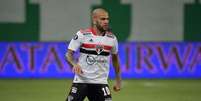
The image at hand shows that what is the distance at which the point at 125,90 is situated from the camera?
49.3 ft

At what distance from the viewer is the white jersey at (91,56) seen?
25.5ft

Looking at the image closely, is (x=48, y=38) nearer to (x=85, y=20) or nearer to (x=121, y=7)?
(x=85, y=20)

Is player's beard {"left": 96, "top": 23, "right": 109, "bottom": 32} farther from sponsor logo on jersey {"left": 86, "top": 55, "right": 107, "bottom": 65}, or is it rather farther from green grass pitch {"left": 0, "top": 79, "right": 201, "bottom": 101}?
green grass pitch {"left": 0, "top": 79, "right": 201, "bottom": 101}

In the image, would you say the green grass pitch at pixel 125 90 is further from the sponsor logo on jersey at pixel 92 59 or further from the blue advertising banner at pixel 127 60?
the sponsor logo on jersey at pixel 92 59

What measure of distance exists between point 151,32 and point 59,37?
264 cm

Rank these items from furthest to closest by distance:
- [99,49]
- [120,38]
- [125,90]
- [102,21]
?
[120,38] → [125,90] → [99,49] → [102,21]

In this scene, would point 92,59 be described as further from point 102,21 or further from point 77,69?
point 102,21

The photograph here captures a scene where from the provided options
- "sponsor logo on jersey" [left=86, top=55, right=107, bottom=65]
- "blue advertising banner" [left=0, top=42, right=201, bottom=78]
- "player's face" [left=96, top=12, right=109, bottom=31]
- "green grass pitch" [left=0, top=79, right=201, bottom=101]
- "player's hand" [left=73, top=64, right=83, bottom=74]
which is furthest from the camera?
"blue advertising banner" [left=0, top=42, right=201, bottom=78]

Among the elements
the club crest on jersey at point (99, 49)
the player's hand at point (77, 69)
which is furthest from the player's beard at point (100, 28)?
the player's hand at point (77, 69)

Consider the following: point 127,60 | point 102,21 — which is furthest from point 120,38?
point 102,21

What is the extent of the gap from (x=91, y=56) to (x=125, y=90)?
732cm

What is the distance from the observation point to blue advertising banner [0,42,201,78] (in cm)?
1688

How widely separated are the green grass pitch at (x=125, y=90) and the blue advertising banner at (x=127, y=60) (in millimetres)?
285

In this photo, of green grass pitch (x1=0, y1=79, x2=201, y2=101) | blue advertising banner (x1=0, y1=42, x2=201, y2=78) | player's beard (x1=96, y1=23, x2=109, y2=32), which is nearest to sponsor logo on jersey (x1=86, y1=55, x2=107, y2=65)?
player's beard (x1=96, y1=23, x2=109, y2=32)
